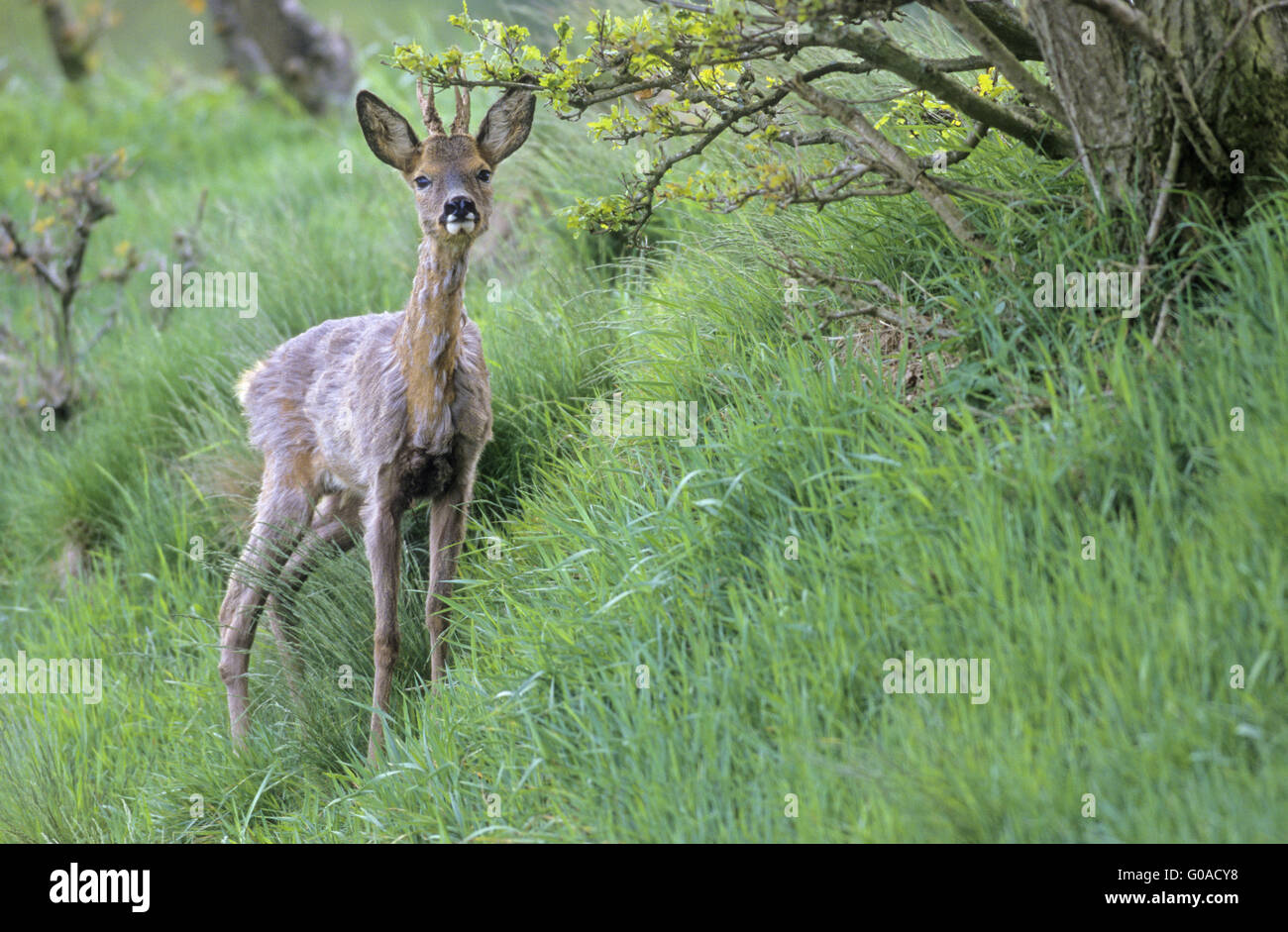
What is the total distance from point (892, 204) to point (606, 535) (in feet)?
5.90

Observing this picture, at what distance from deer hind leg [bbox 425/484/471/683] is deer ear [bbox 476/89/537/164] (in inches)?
52.4

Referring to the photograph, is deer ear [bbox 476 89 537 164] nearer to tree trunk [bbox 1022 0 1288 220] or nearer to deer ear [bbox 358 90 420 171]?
deer ear [bbox 358 90 420 171]

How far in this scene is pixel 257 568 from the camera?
5.77 meters

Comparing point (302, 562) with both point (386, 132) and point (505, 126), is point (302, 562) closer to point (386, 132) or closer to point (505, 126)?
point (386, 132)

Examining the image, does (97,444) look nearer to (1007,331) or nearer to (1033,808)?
(1007,331)

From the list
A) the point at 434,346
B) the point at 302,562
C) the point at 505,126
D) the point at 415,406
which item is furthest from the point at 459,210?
the point at 302,562

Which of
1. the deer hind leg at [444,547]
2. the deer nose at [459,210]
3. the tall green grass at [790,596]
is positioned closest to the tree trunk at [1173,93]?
the tall green grass at [790,596]

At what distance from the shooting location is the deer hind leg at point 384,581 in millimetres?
5082

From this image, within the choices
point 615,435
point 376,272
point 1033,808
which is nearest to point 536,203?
point 376,272

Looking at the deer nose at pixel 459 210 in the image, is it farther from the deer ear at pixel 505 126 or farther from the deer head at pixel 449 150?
the deer ear at pixel 505 126

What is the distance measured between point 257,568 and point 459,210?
195cm

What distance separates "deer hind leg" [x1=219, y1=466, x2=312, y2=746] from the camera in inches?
224

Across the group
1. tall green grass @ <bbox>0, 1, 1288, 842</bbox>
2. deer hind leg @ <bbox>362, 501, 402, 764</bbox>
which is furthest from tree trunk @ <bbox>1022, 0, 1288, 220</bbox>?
deer hind leg @ <bbox>362, 501, 402, 764</bbox>

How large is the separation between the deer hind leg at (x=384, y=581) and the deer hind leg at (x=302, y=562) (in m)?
0.33
